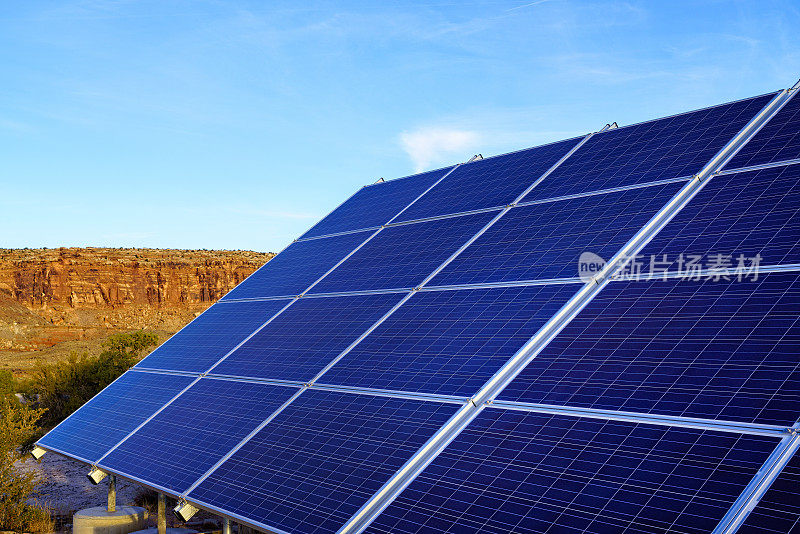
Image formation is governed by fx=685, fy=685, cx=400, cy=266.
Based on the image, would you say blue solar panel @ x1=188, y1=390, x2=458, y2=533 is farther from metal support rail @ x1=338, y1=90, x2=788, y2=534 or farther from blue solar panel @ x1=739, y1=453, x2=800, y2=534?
blue solar panel @ x1=739, y1=453, x2=800, y2=534

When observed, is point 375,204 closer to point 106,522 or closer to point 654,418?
point 106,522

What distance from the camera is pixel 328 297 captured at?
14.6 metres

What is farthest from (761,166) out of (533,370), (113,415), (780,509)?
(113,415)

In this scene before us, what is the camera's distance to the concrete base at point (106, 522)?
14.3 meters

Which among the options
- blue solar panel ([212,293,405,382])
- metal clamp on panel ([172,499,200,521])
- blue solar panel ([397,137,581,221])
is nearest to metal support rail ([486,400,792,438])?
blue solar panel ([212,293,405,382])

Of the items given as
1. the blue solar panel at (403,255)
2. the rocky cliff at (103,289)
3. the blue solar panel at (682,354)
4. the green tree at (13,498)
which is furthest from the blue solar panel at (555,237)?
the rocky cliff at (103,289)

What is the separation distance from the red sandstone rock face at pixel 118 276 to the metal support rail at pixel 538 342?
95.2 meters

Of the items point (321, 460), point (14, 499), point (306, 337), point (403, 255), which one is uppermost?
point (403, 255)

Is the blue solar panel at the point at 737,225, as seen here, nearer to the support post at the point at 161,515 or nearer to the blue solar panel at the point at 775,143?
the blue solar panel at the point at 775,143

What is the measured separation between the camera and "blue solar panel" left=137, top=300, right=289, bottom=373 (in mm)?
15258

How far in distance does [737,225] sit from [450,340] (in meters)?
4.42

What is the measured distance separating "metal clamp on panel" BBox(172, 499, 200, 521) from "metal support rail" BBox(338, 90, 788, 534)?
3423mm

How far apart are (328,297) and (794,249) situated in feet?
29.1

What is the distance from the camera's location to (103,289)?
98.6m
